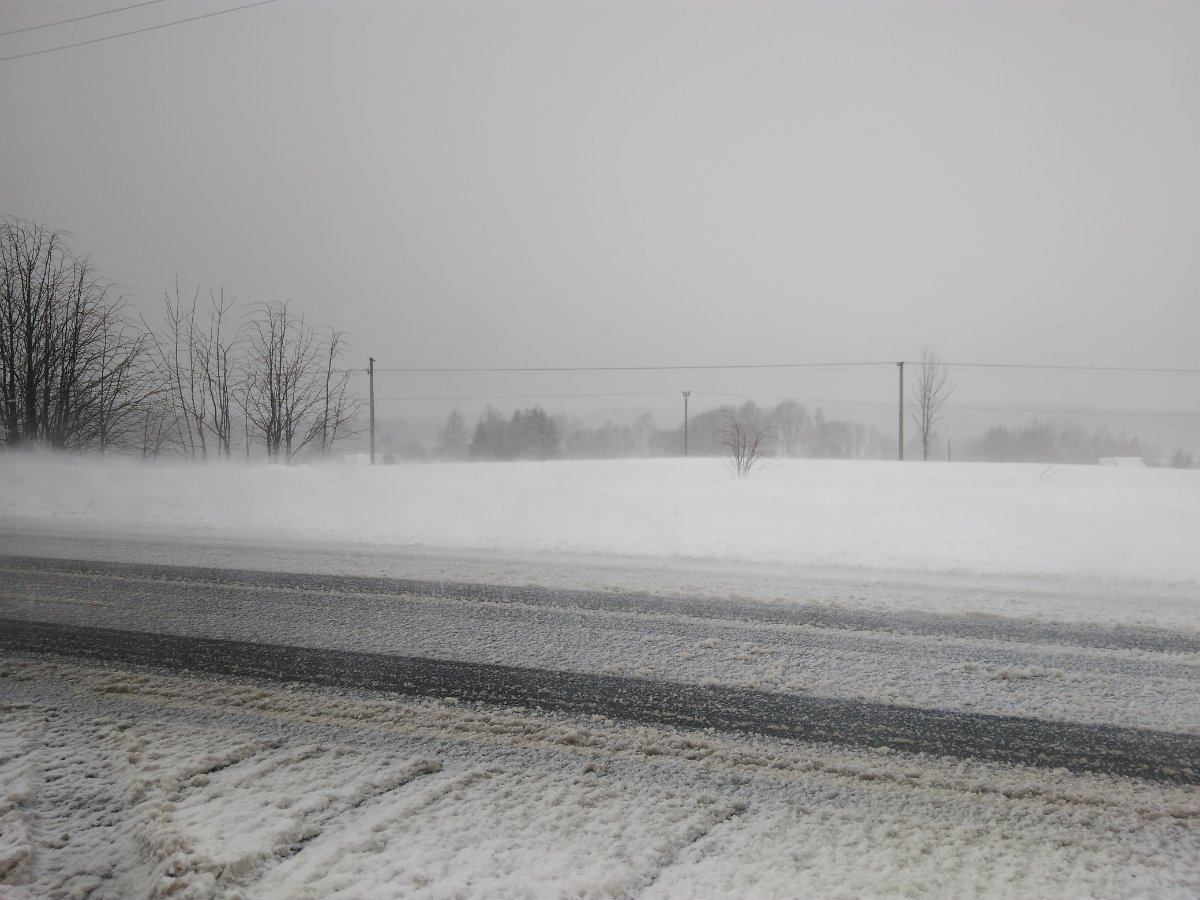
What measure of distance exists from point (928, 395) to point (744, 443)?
9558 millimetres


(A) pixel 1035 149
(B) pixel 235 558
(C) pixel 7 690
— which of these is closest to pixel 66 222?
(B) pixel 235 558

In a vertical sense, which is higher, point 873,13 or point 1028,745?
point 873,13

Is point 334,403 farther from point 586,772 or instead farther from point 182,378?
point 586,772

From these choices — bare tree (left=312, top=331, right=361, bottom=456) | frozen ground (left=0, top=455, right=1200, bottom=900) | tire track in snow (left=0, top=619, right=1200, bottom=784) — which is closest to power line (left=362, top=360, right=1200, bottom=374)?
bare tree (left=312, top=331, right=361, bottom=456)

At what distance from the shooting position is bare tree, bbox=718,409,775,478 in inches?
538

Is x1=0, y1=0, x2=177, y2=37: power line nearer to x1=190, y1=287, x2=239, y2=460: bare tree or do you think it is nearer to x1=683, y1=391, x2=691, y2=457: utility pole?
x1=190, y1=287, x2=239, y2=460: bare tree

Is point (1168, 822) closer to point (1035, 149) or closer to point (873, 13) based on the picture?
point (873, 13)

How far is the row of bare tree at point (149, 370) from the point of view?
332 inches

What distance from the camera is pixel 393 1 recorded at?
375 inches

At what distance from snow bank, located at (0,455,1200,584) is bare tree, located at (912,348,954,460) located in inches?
347

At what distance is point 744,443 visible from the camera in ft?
45.1

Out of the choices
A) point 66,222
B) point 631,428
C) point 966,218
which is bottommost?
point 631,428

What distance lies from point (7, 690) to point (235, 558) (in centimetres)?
314

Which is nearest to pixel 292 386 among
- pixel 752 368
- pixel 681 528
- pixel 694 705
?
pixel 681 528
